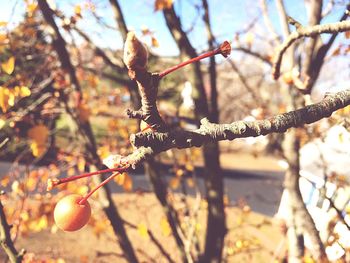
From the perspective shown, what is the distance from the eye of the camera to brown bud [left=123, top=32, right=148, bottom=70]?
73 cm

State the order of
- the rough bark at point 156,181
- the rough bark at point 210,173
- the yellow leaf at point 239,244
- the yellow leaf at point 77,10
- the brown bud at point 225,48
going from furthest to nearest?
the yellow leaf at point 239,244 → the yellow leaf at point 77,10 → the rough bark at point 156,181 → the rough bark at point 210,173 → the brown bud at point 225,48

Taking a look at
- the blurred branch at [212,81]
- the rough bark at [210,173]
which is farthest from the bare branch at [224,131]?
the blurred branch at [212,81]

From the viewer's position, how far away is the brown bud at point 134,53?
735 millimetres

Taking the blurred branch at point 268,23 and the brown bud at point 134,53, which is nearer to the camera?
the brown bud at point 134,53

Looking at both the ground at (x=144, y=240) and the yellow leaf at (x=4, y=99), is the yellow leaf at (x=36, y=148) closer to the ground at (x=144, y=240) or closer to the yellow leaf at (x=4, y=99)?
the yellow leaf at (x=4, y=99)

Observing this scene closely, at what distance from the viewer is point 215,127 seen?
1.05m

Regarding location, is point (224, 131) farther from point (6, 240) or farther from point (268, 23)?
point (268, 23)

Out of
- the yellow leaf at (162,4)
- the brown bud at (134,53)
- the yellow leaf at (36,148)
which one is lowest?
the brown bud at (134,53)

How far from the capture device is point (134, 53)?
0.75 metres

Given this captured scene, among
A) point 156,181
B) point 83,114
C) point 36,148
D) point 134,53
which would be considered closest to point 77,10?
point 83,114

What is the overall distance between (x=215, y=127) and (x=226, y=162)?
15253 millimetres

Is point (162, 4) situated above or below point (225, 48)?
above

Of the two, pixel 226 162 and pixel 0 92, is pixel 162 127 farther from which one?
pixel 226 162

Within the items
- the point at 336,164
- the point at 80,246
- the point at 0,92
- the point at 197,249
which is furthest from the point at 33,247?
the point at 336,164
